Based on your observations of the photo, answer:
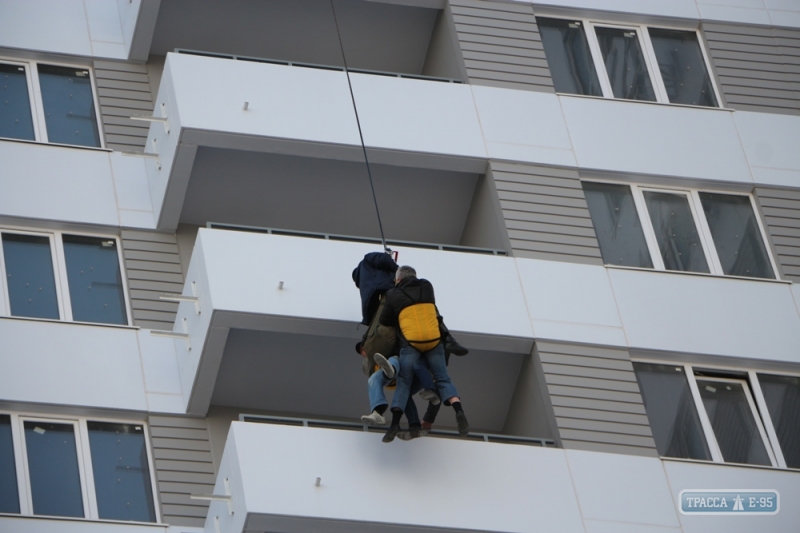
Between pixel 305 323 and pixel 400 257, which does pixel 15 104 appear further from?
pixel 400 257

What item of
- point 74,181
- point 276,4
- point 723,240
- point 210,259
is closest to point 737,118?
point 723,240

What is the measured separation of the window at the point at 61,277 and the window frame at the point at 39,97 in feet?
4.58

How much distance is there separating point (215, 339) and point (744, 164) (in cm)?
766

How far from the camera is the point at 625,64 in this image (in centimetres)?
1938

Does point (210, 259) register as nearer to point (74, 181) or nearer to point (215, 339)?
point (215, 339)

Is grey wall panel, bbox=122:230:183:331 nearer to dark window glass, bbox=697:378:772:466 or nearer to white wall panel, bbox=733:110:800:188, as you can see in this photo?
dark window glass, bbox=697:378:772:466

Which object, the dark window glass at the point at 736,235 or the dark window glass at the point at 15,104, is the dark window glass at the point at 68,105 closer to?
the dark window glass at the point at 15,104

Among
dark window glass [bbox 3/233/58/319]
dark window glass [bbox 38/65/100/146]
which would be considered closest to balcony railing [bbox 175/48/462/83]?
dark window glass [bbox 38/65/100/146]

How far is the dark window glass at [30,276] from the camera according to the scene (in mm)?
16295

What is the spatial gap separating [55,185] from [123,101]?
72.4 inches

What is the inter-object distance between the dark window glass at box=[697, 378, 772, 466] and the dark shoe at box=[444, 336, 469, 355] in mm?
3697

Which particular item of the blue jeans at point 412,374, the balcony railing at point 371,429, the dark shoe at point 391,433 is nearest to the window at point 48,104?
the balcony railing at point 371,429

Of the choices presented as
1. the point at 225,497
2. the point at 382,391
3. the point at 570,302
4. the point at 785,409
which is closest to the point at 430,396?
the point at 382,391

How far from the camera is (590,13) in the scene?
19.5 m
